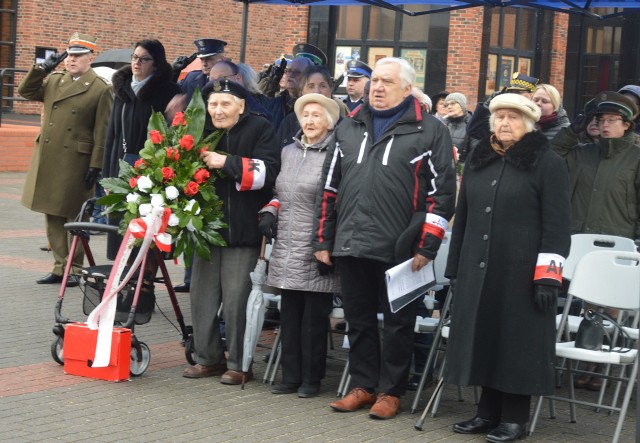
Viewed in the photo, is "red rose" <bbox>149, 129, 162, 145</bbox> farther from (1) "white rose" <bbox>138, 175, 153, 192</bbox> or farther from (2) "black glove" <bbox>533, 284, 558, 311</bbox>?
(2) "black glove" <bbox>533, 284, 558, 311</bbox>

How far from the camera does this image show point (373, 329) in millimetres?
6863

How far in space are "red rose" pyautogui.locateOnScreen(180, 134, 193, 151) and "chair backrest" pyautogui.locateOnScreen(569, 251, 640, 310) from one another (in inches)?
97.3

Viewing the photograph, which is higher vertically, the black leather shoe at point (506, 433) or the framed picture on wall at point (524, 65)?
the framed picture on wall at point (524, 65)

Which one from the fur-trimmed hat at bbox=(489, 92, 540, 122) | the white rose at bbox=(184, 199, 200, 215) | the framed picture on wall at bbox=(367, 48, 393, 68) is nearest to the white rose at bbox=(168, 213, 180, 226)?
the white rose at bbox=(184, 199, 200, 215)

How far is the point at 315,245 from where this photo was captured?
6891mm

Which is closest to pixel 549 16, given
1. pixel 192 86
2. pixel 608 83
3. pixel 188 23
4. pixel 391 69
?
pixel 608 83

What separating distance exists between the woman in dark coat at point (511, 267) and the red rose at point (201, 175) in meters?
1.70

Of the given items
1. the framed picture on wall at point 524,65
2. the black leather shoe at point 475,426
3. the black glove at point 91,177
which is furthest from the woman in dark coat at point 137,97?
the framed picture on wall at point 524,65

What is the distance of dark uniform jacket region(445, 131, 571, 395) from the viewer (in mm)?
→ 6176

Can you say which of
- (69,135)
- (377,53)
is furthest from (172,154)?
(377,53)

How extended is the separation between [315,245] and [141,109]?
266 cm

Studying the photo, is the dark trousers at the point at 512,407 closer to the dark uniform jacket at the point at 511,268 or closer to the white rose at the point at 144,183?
the dark uniform jacket at the point at 511,268

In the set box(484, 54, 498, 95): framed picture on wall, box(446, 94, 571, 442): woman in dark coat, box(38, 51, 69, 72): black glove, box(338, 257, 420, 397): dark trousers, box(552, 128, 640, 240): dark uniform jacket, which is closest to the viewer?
box(446, 94, 571, 442): woman in dark coat

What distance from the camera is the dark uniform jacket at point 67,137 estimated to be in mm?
10156
